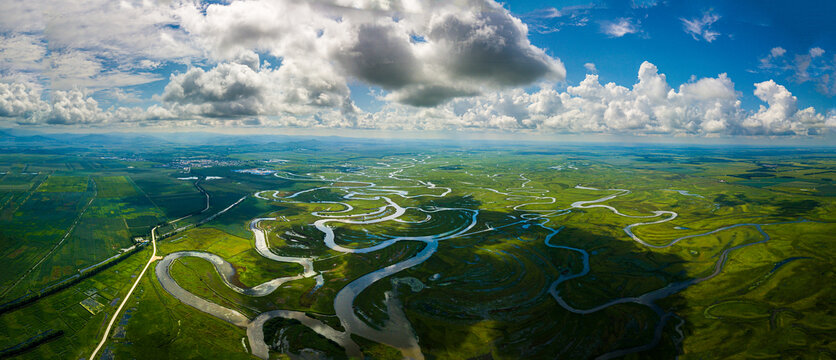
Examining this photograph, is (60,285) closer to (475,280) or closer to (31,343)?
(31,343)

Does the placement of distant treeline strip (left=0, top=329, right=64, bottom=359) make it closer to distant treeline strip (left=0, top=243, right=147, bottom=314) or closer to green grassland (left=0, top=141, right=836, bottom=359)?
green grassland (left=0, top=141, right=836, bottom=359)

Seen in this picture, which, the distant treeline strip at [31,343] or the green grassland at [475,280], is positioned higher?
the green grassland at [475,280]

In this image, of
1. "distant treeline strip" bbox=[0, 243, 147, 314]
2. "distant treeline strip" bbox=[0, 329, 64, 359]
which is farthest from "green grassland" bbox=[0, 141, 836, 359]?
"distant treeline strip" bbox=[0, 243, 147, 314]

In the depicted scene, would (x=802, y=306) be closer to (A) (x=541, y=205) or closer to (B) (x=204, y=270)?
(A) (x=541, y=205)

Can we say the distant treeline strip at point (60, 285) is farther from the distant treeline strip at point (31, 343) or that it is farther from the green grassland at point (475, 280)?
the distant treeline strip at point (31, 343)

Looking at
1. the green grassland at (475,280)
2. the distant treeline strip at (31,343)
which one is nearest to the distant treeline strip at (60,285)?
the green grassland at (475,280)

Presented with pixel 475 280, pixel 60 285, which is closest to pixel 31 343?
pixel 60 285
